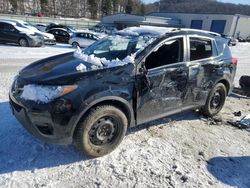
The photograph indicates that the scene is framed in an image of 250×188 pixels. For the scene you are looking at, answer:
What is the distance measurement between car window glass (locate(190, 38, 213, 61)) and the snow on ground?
55.9 inches

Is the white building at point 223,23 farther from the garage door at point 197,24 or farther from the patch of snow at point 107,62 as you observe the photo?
the patch of snow at point 107,62

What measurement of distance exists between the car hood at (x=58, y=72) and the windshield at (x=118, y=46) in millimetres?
561

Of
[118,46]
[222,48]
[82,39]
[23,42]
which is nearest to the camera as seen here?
[118,46]

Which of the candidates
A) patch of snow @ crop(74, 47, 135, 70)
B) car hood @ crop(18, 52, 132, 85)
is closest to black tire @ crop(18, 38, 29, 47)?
car hood @ crop(18, 52, 132, 85)

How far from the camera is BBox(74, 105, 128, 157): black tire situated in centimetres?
385

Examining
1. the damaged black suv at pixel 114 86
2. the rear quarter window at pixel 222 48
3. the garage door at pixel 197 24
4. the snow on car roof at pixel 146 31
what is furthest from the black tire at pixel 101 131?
the garage door at pixel 197 24

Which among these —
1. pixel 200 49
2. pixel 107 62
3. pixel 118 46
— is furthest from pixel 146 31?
pixel 107 62

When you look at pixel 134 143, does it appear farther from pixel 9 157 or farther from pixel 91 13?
pixel 91 13

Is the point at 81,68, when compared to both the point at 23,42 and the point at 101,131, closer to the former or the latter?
the point at 101,131

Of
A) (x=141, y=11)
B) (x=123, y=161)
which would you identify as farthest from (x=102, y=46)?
(x=141, y=11)

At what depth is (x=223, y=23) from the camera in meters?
61.5

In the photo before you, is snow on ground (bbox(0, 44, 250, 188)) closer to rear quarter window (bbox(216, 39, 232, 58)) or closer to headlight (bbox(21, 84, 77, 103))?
headlight (bbox(21, 84, 77, 103))

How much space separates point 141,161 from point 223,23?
2497 inches

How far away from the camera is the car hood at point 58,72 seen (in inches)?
148
